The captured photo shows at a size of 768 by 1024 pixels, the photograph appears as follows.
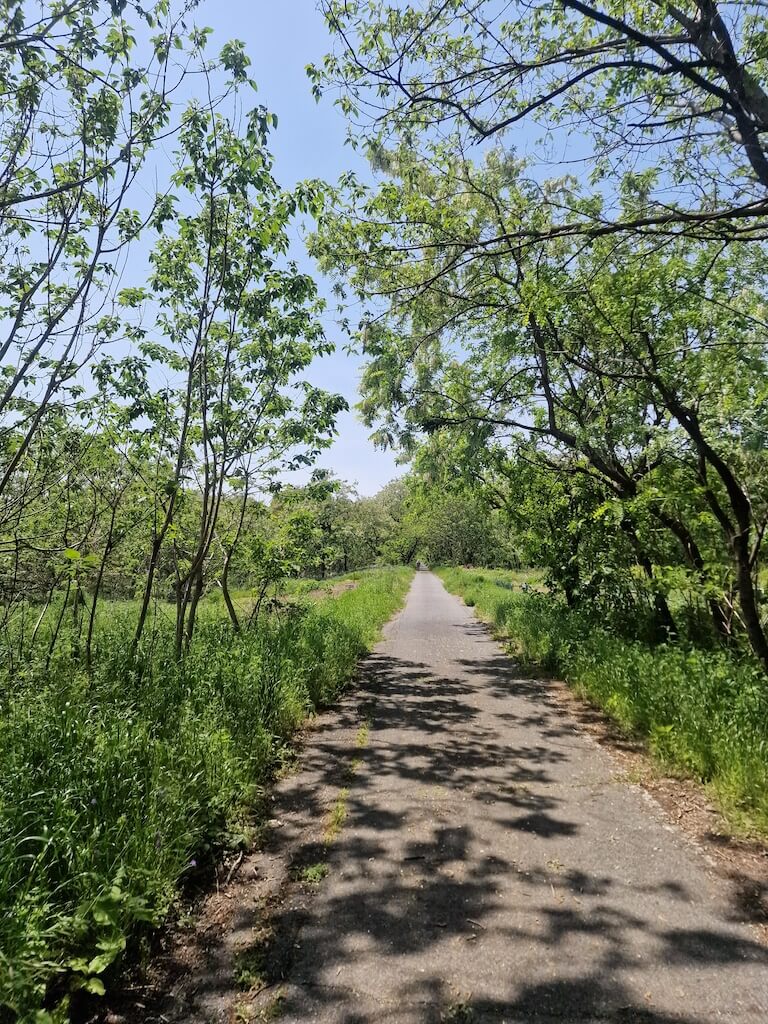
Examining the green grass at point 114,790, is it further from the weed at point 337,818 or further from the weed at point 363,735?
the weed at point 363,735

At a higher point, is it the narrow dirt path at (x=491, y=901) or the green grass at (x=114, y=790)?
the green grass at (x=114, y=790)

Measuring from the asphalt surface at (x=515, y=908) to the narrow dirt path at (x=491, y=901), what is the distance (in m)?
0.01

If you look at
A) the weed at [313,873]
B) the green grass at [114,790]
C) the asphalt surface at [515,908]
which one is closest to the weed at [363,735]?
the asphalt surface at [515,908]

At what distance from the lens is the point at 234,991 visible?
7.84 feet

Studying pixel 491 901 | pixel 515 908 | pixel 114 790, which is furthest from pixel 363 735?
pixel 114 790

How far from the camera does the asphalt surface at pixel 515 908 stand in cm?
231

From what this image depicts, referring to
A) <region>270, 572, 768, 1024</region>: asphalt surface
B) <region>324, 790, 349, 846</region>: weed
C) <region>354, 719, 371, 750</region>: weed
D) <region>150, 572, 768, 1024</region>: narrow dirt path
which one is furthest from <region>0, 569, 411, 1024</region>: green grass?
<region>270, 572, 768, 1024</region>: asphalt surface

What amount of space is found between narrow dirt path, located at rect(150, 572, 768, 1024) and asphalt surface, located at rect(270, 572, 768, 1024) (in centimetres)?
1

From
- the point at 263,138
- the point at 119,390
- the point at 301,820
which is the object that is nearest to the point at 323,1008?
the point at 301,820

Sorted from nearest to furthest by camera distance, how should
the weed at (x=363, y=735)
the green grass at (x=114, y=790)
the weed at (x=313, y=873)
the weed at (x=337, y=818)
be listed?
the green grass at (x=114, y=790) → the weed at (x=313, y=873) → the weed at (x=337, y=818) → the weed at (x=363, y=735)

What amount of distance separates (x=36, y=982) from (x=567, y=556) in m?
10.0

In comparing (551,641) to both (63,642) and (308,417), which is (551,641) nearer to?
(308,417)

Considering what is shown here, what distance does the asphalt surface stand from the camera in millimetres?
2307

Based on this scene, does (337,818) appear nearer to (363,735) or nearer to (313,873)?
(313,873)
